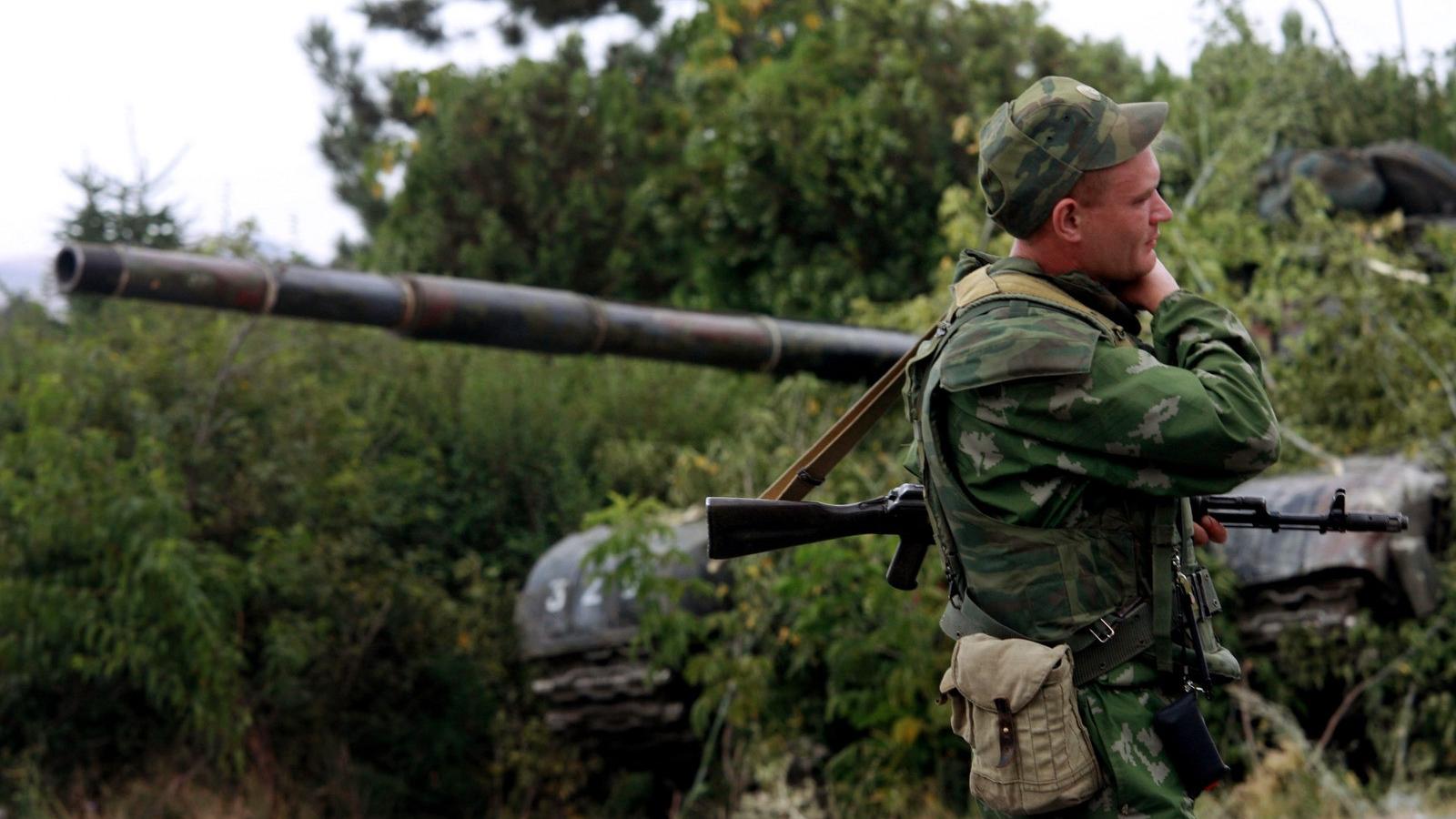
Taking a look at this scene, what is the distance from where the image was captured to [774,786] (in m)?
7.93

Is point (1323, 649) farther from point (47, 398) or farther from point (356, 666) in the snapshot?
point (47, 398)

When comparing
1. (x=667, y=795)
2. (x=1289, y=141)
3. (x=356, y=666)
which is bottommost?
(x=667, y=795)

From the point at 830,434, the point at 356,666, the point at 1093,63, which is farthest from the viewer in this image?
the point at 1093,63

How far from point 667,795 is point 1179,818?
23.8 feet

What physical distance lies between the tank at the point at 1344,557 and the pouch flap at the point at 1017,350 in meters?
5.00

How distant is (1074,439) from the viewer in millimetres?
2568

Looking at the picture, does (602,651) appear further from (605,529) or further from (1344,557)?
(1344,557)

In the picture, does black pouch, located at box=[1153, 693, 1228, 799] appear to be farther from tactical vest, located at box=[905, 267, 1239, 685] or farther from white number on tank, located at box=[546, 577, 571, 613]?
white number on tank, located at box=[546, 577, 571, 613]

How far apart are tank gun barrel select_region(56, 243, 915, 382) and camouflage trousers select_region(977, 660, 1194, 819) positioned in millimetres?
4458

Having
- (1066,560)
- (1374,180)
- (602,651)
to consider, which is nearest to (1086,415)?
(1066,560)

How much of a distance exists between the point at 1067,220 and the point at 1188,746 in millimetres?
830

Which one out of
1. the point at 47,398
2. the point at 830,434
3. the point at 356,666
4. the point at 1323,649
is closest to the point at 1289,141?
the point at 1323,649

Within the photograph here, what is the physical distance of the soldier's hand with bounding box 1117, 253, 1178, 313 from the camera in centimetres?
280

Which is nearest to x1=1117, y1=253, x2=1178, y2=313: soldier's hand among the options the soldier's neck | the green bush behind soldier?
the green bush behind soldier
